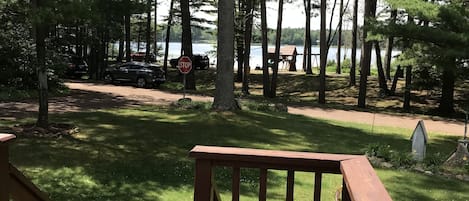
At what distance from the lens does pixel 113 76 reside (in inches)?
1131

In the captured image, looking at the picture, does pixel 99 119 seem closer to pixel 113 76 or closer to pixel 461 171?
pixel 461 171

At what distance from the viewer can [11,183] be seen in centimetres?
325

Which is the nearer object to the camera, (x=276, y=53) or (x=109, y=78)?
(x=276, y=53)

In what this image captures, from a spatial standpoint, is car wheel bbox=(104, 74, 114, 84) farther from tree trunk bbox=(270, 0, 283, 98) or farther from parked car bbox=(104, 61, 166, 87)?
tree trunk bbox=(270, 0, 283, 98)

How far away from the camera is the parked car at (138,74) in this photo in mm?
27547

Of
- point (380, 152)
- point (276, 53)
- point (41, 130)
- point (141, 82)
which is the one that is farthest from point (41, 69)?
point (276, 53)

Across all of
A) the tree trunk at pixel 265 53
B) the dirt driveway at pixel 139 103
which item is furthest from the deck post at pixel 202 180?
the tree trunk at pixel 265 53

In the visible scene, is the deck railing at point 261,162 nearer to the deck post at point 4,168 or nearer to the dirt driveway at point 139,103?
the deck post at point 4,168

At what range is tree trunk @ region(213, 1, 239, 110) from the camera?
542 inches

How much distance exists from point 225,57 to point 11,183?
10880mm

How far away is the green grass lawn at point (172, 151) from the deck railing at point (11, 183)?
3.02 metres

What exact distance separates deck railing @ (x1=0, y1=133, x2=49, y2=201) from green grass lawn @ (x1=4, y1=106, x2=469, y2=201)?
302 centimetres

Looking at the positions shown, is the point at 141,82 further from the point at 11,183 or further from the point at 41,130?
the point at 11,183

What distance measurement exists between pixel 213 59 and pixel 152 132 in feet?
122
